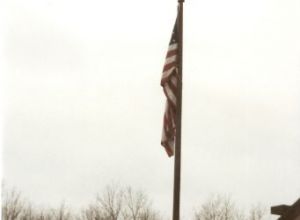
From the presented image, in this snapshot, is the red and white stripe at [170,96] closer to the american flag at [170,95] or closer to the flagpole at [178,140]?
the american flag at [170,95]

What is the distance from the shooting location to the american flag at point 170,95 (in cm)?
966

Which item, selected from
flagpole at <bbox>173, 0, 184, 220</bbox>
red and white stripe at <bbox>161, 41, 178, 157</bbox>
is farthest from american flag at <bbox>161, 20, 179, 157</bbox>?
flagpole at <bbox>173, 0, 184, 220</bbox>

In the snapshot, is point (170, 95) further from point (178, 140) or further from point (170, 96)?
point (178, 140)

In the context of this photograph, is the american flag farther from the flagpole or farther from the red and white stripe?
the flagpole

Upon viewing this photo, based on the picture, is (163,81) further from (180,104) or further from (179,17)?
(179,17)

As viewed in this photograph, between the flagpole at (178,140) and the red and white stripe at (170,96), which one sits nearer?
the flagpole at (178,140)

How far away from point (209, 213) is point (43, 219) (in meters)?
26.4

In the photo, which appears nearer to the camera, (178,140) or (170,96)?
(178,140)

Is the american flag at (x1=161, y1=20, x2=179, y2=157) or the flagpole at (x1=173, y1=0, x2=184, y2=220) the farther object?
the american flag at (x1=161, y1=20, x2=179, y2=157)

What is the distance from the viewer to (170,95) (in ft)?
31.8

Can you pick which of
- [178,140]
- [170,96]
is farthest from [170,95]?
[178,140]

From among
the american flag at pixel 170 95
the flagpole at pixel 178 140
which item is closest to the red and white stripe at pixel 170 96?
the american flag at pixel 170 95

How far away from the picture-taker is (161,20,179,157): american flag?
31.7 feet

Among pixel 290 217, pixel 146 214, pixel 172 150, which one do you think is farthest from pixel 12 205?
pixel 172 150
